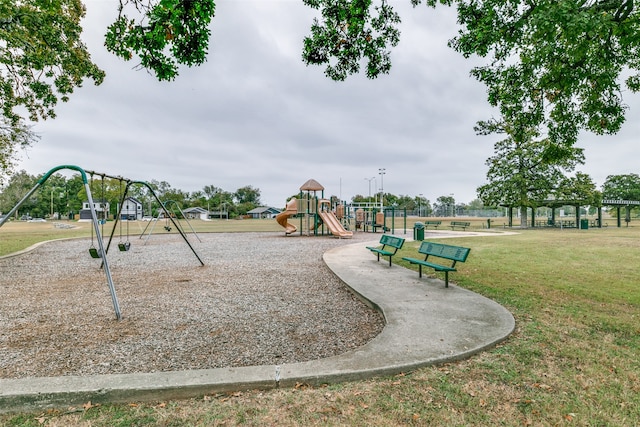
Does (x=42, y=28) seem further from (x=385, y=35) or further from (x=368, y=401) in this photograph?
(x=368, y=401)

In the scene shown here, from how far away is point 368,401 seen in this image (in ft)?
9.15

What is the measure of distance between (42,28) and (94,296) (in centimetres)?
1034

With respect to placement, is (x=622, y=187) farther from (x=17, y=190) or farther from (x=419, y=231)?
(x=17, y=190)

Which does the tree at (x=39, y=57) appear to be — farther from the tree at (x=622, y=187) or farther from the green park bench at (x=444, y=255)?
the tree at (x=622, y=187)

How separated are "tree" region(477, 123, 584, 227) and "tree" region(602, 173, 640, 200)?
156ft

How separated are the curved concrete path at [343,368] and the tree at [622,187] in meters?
86.8

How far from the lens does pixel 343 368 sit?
127 inches

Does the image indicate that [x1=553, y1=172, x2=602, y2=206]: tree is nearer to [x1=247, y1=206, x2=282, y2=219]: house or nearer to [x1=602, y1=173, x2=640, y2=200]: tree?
[x1=602, y1=173, x2=640, y2=200]: tree

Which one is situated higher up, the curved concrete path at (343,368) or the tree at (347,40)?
the tree at (347,40)

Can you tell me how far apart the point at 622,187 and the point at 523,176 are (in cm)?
6024

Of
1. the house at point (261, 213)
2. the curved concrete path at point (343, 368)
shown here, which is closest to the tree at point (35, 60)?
the curved concrete path at point (343, 368)

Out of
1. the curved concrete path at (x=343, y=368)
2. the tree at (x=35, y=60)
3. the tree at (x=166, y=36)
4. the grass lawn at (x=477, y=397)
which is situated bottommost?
the grass lawn at (x=477, y=397)

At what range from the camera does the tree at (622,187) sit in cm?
6956

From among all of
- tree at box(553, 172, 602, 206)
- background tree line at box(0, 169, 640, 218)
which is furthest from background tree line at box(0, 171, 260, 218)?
tree at box(553, 172, 602, 206)
